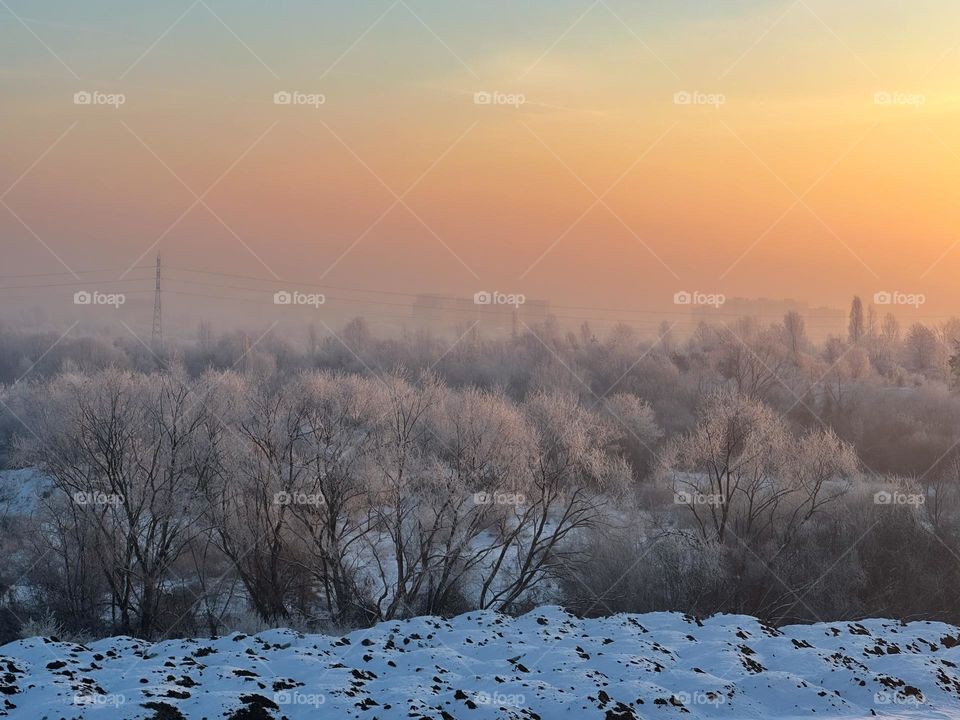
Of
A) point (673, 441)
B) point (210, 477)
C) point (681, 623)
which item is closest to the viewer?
point (681, 623)

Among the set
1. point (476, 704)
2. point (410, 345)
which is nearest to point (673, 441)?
point (476, 704)

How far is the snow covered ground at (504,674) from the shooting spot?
1261 centimetres

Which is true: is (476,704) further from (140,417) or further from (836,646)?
(140,417)

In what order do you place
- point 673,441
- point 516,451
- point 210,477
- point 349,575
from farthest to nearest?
point 673,441 → point 516,451 → point 210,477 → point 349,575

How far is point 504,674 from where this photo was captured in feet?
49.8

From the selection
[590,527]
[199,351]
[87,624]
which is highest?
[199,351]

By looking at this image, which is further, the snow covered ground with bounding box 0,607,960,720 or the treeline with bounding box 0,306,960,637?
the treeline with bounding box 0,306,960,637

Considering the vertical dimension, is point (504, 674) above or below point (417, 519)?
above

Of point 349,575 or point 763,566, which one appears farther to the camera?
point 763,566

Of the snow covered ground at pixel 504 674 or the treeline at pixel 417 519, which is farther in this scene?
the treeline at pixel 417 519

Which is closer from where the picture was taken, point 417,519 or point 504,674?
point 504,674

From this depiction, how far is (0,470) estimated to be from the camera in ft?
194

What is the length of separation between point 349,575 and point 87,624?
34.1ft

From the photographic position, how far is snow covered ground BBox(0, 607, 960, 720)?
41.4ft
